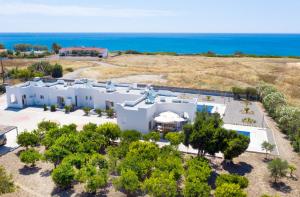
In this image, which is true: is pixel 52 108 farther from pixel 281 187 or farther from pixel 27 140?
pixel 281 187

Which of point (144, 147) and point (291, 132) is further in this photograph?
point (291, 132)

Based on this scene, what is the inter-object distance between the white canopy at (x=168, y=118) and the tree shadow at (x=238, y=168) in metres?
7.75

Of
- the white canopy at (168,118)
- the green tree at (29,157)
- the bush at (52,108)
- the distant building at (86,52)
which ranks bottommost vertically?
the bush at (52,108)

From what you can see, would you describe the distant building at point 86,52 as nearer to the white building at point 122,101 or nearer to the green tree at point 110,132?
the white building at point 122,101

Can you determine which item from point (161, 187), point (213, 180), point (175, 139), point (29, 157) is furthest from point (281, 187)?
point (29, 157)

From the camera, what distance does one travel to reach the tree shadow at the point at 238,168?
2275 cm

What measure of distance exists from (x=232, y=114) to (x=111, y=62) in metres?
57.2

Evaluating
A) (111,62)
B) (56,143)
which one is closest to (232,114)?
(56,143)

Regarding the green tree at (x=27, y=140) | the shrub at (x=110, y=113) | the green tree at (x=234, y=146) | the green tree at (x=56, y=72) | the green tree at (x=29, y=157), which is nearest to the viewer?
the green tree at (x=29, y=157)

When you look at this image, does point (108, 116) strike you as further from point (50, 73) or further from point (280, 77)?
point (280, 77)

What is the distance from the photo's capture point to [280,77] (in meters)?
64.2

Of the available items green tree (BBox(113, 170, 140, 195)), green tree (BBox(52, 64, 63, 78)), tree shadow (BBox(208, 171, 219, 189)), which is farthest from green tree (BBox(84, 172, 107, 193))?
green tree (BBox(52, 64, 63, 78))

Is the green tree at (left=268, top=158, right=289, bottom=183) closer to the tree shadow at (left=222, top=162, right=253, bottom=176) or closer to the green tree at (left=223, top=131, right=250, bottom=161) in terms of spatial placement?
the tree shadow at (left=222, top=162, right=253, bottom=176)

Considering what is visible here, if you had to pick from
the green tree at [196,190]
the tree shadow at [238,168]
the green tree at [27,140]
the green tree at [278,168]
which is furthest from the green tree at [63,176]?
the green tree at [278,168]
